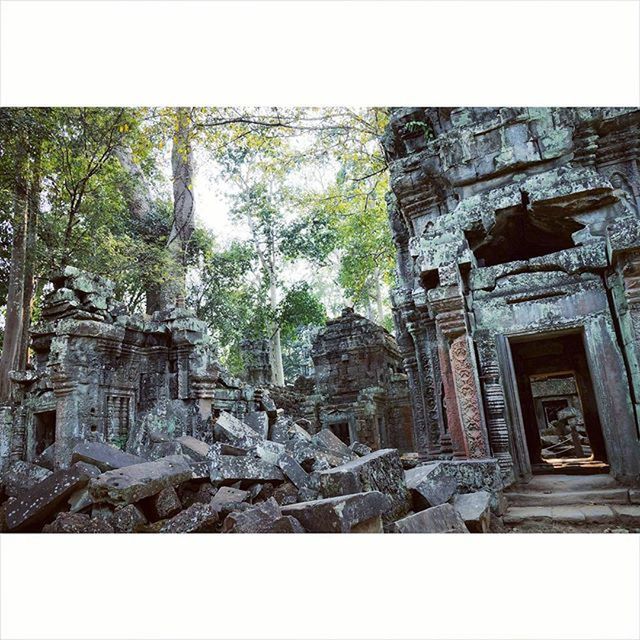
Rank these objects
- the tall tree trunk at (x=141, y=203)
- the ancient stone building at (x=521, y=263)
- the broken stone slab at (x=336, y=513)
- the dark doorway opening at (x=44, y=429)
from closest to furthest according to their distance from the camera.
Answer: the broken stone slab at (x=336, y=513) < the ancient stone building at (x=521, y=263) < the dark doorway opening at (x=44, y=429) < the tall tree trunk at (x=141, y=203)

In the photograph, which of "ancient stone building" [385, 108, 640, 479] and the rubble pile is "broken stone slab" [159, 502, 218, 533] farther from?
"ancient stone building" [385, 108, 640, 479]

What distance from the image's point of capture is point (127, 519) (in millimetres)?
2588

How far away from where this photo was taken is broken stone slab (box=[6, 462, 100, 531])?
2.64 metres

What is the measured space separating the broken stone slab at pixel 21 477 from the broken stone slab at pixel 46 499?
1.17 m

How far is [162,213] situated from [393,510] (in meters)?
11.4

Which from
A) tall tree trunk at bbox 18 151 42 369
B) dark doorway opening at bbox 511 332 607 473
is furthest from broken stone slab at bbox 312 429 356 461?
tall tree trunk at bbox 18 151 42 369

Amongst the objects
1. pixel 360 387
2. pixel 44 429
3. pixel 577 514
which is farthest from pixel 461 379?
pixel 360 387

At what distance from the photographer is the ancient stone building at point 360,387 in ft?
37.5

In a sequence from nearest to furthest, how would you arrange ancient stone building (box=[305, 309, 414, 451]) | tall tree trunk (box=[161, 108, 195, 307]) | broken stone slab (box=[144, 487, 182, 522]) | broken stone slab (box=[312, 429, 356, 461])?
broken stone slab (box=[144, 487, 182, 522]), broken stone slab (box=[312, 429, 356, 461]), tall tree trunk (box=[161, 108, 195, 307]), ancient stone building (box=[305, 309, 414, 451])

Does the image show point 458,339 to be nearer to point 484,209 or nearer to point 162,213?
point 484,209

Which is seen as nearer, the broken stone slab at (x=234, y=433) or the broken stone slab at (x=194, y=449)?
the broken stone slab at (x=194, y=449)

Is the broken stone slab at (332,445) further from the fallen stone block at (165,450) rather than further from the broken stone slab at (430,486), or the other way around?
the fallen stone block at (165,450)

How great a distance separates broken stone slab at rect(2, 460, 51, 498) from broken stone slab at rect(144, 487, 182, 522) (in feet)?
5.21

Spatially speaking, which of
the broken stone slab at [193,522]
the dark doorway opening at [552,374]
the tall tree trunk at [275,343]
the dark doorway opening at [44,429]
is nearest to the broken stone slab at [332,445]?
the broken stone slab at [193,522]
